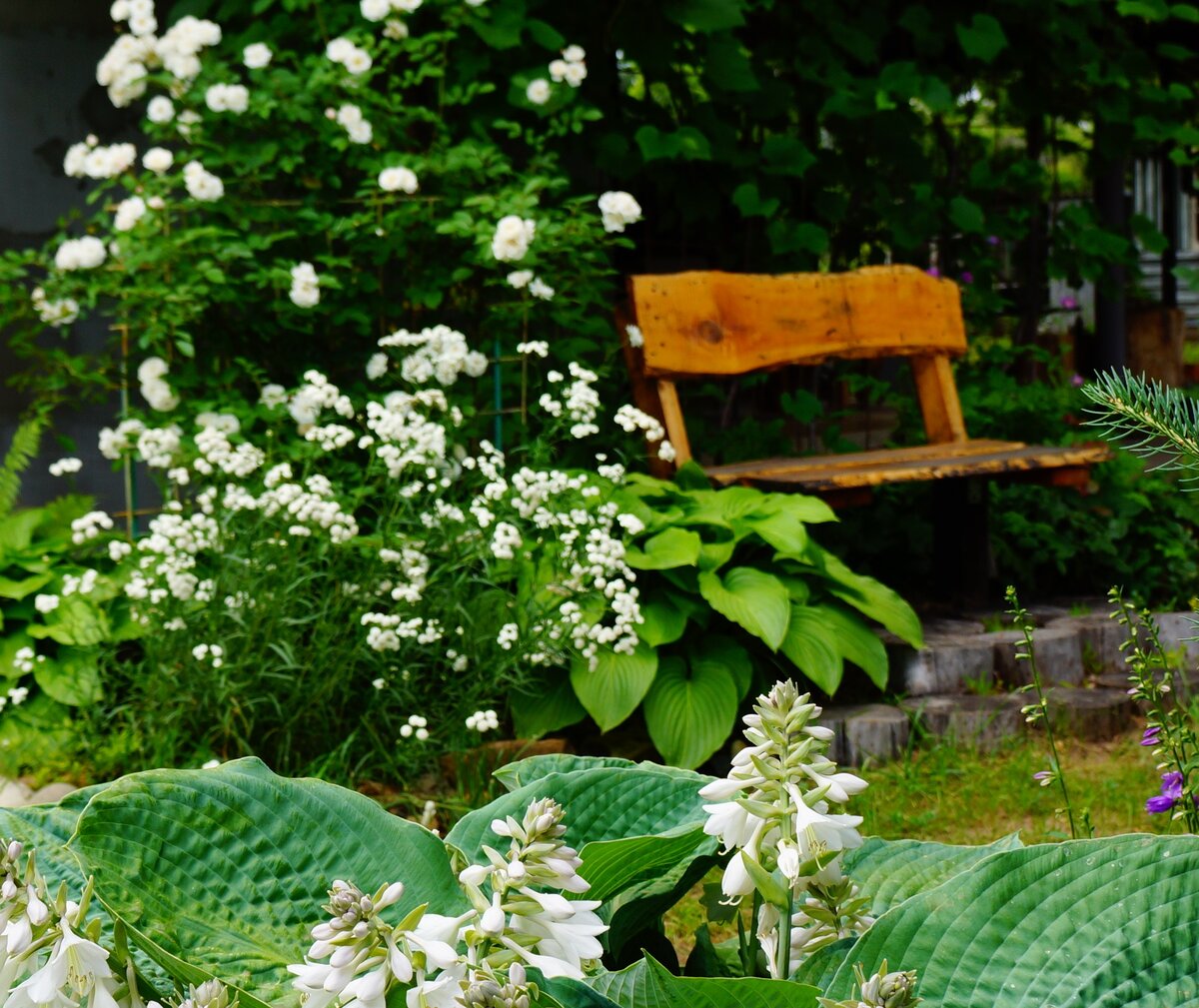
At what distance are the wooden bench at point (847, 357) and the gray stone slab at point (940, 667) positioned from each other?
567 millimetres

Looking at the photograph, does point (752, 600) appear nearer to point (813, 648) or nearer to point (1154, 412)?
point (813, 648)

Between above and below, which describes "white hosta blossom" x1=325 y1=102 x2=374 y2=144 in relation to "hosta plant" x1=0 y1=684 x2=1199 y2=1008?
above

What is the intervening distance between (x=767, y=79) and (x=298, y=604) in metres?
3.56

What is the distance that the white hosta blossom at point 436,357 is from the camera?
4.03 m

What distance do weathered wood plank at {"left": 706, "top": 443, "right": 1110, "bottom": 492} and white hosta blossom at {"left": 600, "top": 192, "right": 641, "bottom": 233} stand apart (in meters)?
0.93

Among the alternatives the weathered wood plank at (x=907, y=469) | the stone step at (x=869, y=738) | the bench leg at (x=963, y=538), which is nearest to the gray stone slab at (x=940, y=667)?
the stone step at (x=869, y=738)

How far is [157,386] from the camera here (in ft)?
14.4

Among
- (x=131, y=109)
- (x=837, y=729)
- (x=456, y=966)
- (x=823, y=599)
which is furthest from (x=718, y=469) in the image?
(x=456, y=966)

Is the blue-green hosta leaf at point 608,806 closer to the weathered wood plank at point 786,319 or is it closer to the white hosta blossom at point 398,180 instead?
the white hosta blossom at point 398,180

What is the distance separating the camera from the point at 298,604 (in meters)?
3.62

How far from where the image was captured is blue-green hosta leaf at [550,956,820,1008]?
0.92m

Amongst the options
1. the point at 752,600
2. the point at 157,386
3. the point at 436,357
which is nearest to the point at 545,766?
the point at 752,600

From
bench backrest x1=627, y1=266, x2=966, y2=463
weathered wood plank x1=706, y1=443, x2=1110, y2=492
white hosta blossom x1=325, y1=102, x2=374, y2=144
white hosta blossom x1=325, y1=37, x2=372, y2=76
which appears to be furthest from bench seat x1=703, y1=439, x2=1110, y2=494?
white hosta blossom x1=325, y1=37, x2=372, y2=76

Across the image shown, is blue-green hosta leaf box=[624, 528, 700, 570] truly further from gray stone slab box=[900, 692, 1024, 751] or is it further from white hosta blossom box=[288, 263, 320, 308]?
white hosta blossom box=[288, 263, 320, 308]
